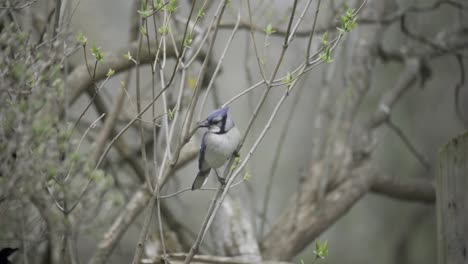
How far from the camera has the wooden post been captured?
64.7 inches

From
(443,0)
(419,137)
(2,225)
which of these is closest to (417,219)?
(419,137)

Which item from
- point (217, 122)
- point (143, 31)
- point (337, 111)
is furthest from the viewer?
point (337, 111)

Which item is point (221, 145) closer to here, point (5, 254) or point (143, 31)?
point (143, 31)

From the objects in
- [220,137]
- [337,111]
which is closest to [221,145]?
[220,137]

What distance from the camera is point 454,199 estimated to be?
1679mm

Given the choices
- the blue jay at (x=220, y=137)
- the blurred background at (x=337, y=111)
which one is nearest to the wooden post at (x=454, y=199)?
the blue jay at (x=220, y=137)

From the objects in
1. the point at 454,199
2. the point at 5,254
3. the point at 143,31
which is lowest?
the point at 5,254

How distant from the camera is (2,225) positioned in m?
1.39

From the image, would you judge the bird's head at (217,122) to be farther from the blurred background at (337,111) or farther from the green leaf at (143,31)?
the blurred background at (337,111)

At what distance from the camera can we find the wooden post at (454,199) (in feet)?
5.40

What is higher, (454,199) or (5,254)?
(454,199)

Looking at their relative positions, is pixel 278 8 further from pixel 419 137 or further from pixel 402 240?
pixel 402 240

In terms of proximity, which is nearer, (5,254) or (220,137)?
(220,137)

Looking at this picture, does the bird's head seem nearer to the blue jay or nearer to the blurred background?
the blue jay
